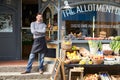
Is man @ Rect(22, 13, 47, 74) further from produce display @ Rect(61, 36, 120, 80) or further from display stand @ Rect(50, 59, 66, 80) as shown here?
display stand @ Rect(50, 59, 66, 80)

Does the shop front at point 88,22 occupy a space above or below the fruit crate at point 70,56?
above

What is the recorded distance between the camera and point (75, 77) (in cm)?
848

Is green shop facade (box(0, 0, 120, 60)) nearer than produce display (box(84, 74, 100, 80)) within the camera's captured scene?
No

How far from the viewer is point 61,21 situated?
13352mm

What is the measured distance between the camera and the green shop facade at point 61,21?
13.3 metres

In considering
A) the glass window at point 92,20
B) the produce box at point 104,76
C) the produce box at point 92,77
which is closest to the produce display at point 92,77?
the produce box at point 92,77

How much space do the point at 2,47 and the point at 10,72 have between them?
7.36 ft

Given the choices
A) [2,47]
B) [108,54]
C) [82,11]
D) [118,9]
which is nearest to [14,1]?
[2,47]

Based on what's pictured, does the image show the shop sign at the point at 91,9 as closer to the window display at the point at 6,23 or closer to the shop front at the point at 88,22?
the shop front at the point at 88,22

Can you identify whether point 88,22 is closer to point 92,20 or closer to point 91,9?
point 92,20

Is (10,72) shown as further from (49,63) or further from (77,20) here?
(77,20)

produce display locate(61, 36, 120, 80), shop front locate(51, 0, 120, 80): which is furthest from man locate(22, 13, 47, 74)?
produce display locate(61, 36, 120, 80)

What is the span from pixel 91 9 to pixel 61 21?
47.8 inches

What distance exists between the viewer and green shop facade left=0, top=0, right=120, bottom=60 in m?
13.3
